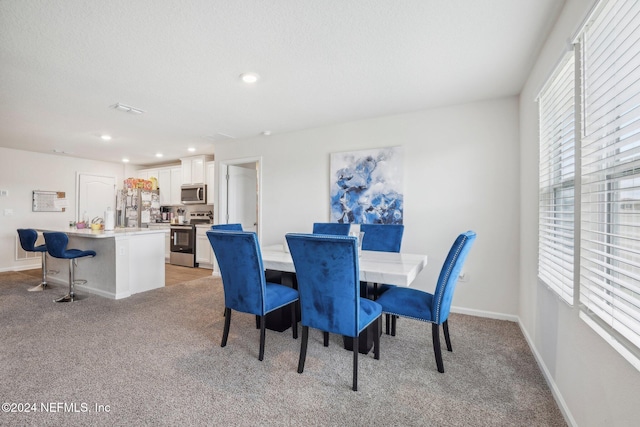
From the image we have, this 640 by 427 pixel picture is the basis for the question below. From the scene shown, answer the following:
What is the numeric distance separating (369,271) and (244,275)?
0.93 meters

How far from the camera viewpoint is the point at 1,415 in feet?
5.20

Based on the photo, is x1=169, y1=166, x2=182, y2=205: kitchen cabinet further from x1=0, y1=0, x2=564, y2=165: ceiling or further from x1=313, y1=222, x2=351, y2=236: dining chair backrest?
x1=313, y1=222, x2=351, y2=236: dining chair backrest

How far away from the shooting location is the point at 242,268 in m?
2.17

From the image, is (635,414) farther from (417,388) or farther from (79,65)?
(79,65)

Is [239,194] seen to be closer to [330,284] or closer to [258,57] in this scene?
[258,57]

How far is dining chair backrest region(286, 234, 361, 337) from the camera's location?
1.72 m

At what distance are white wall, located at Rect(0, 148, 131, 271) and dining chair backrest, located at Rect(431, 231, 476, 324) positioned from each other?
Answer: 24.7 feet

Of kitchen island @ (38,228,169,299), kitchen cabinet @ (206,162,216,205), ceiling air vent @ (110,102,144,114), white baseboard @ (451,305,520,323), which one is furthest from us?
kitchen cabinet @ (206,162,216,205)

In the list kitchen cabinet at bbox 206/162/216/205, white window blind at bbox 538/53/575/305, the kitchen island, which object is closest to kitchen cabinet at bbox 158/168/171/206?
kitchen cabinet at bbox 206/162/216/205

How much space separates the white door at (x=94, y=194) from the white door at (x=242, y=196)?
3463mm

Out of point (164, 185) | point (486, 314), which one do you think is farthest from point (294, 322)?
point (164, 185)

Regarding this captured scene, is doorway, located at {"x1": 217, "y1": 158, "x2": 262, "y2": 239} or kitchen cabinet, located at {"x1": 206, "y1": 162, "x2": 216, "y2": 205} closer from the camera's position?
doorway, located at {"x1": 217, "y1": 158, "x2": 262, "y2": 239}

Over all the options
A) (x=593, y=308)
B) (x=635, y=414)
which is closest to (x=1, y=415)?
(x=635, y=414)

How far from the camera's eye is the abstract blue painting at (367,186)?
354 cm
